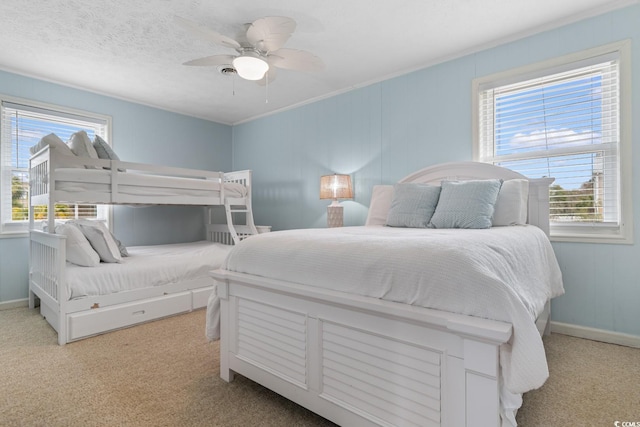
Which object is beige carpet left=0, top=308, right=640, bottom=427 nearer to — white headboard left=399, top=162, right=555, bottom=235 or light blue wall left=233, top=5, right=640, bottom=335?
light blue wall left=233, top=5, right=640, bottom=335

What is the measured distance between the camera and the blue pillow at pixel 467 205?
218 centimetres

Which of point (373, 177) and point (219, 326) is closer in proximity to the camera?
point (219, 326)

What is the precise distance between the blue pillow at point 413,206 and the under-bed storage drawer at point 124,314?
204cm

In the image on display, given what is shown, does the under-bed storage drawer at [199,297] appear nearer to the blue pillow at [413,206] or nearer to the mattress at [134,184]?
the mattress at [134,184]

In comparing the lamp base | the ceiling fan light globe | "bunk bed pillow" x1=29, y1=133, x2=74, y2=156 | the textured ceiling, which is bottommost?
the lamp base

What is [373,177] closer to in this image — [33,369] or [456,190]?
[456,190]

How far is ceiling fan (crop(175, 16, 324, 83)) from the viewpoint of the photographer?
1959mm

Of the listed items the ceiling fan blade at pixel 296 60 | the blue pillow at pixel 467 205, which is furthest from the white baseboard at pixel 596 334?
the ceiling fan blade at pixel 296 60

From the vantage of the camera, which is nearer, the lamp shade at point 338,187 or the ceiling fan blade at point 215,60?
the ceiling fan blade at point 215,60

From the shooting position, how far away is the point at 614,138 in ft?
7.78

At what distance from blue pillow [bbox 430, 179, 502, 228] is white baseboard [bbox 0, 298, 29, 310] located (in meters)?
4.00

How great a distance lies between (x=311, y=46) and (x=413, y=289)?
244cm

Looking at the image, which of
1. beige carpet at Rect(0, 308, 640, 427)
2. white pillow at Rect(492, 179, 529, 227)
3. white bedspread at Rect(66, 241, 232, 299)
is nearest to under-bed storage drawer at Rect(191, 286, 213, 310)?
white bedspread at Rect(66, 241, 232, 299)

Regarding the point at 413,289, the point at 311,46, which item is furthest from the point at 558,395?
the point at 311,46
